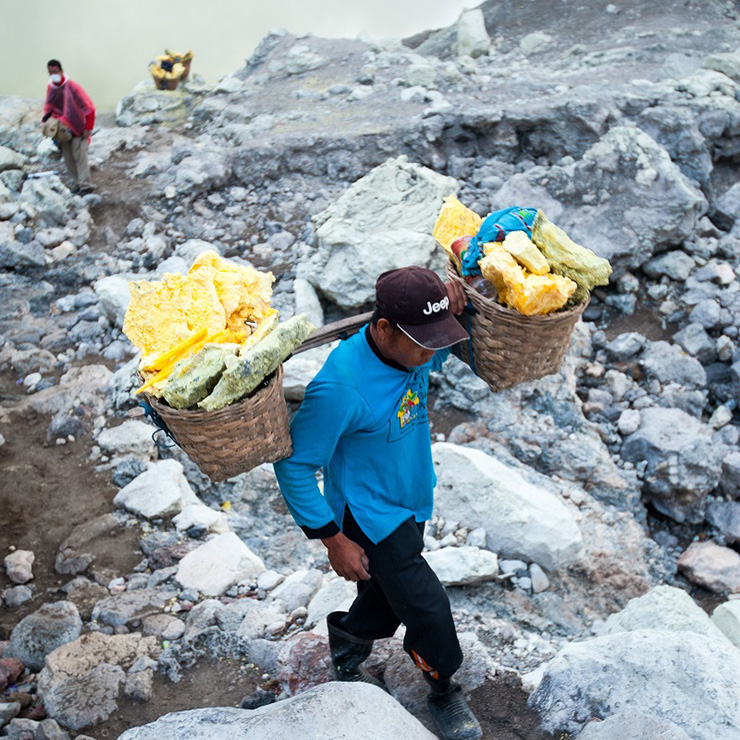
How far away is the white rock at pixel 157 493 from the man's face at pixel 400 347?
2.48m

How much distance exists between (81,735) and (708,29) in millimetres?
11723

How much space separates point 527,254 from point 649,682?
61.9 inches

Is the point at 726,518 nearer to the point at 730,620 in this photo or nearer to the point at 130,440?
the point at 730,620

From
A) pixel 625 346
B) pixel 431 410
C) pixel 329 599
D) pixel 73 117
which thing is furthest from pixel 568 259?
pixel 73 117

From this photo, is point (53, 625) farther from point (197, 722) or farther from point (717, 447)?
point (717, 447)

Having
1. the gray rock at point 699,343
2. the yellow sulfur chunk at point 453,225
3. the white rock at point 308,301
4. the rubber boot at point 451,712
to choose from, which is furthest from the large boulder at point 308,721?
the gray rock at point 699,343

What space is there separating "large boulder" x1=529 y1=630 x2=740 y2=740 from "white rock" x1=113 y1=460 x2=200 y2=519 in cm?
239

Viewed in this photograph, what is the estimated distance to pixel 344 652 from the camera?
9.39 feet

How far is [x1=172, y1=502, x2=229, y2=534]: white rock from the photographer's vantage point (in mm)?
4316

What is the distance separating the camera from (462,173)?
26.8ft

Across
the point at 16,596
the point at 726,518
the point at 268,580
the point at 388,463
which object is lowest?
the point at 726,518

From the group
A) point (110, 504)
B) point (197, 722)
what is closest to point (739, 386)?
point (110, 504)

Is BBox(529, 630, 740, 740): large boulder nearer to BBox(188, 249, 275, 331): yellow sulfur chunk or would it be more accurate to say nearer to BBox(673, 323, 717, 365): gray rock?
BBox(188, 249, 275, 331): yellow sulfur chunk

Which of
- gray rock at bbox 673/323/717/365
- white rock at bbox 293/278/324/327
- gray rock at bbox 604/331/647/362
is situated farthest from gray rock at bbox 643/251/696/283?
white rock at bbox 293/278/324/327
